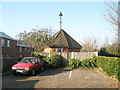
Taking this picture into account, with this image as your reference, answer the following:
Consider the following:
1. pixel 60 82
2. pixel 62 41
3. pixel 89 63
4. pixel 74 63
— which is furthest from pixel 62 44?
pixel 60 82

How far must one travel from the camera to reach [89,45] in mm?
A: 40000

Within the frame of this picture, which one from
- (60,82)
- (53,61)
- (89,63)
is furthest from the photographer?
(53,61)

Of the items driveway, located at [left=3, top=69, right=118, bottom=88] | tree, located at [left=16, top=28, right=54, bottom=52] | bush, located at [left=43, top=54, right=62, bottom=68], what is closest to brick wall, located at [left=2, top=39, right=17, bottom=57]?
tree, located at [left=16, top=28, right=54, bottom=52]

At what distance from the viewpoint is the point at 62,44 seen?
1085 inches

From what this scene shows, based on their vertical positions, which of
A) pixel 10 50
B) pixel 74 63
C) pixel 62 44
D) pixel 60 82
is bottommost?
pixel 60 82

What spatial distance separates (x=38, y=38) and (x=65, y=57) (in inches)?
517

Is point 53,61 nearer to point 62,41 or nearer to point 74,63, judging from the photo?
point 74,63

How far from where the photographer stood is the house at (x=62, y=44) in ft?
88.2

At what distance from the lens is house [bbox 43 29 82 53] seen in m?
26.9

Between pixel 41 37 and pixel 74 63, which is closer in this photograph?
pixel 74 63

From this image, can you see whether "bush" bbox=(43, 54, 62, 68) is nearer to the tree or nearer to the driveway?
the driveway

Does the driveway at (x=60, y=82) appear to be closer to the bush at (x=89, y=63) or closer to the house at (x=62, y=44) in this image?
the bush at (x=89, y=63)

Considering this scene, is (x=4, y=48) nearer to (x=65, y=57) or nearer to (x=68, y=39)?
(x=65, y=57)

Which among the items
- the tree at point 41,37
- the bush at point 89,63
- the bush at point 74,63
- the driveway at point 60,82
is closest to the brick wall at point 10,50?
the tree at point 41,37
